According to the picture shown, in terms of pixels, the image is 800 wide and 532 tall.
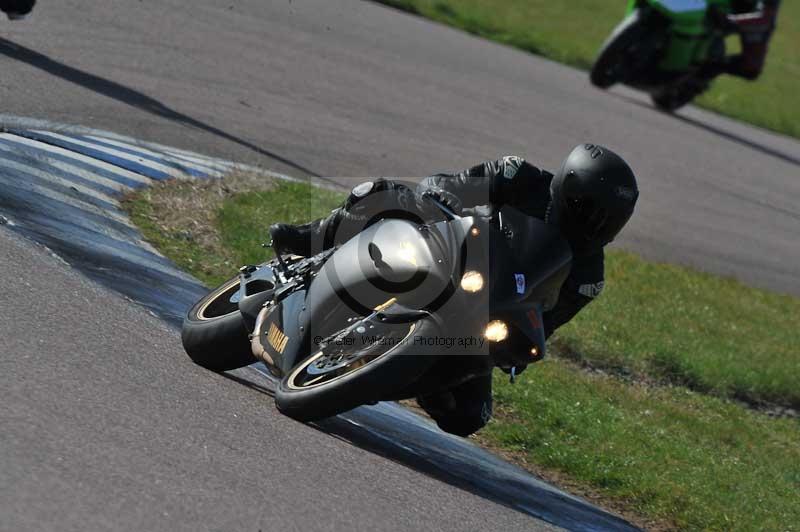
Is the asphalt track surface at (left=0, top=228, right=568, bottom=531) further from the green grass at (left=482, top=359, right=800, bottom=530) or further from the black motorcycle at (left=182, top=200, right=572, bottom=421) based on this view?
the green grass at (left=482, top=359, right=800, bottom=530)

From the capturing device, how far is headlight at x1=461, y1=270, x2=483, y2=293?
527 centimetres

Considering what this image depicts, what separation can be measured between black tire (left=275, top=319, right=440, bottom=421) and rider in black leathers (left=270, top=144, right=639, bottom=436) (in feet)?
2.00

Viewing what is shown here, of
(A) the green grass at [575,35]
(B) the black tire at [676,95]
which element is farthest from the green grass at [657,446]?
(A) the green grass at [575,35]

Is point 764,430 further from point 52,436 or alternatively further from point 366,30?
point 366,30

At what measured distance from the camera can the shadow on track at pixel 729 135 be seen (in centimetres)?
1988

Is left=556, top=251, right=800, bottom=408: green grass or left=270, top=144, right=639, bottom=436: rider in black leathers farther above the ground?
left=270, top=144, right=639, bottom=436: rider in black leathers

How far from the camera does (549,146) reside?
49.7ft

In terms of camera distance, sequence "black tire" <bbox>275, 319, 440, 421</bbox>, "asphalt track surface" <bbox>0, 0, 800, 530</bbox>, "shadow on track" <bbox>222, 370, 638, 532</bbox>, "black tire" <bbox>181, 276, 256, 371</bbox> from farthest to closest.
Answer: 1. "black tire" <bbox>181, 276, 256, 371</bbox>
2. "shadow on track" <bbox>222, 370, 638, 532</bbox>
3. "black tire" <bbox>275, 319, 440, 421</bbox>
4. "asphalt track surface" <bbox>0, 0, 800, 530</bbox>

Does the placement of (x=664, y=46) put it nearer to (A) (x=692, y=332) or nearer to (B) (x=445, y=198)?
(A) (x=692, y=332)

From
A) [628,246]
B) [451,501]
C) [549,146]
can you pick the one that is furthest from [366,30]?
[451,501]

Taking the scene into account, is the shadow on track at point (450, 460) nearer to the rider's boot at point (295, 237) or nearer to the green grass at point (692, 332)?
the rider's boot at point (295, 237)

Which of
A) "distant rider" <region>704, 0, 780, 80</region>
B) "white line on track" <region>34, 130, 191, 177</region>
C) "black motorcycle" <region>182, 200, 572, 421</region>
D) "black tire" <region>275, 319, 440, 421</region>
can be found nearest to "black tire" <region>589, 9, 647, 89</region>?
"distant rider" <region>704, 0, 780, 80</region>

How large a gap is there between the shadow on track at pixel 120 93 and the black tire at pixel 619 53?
289 inches

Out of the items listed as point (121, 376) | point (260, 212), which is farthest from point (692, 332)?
point (121, 376)
